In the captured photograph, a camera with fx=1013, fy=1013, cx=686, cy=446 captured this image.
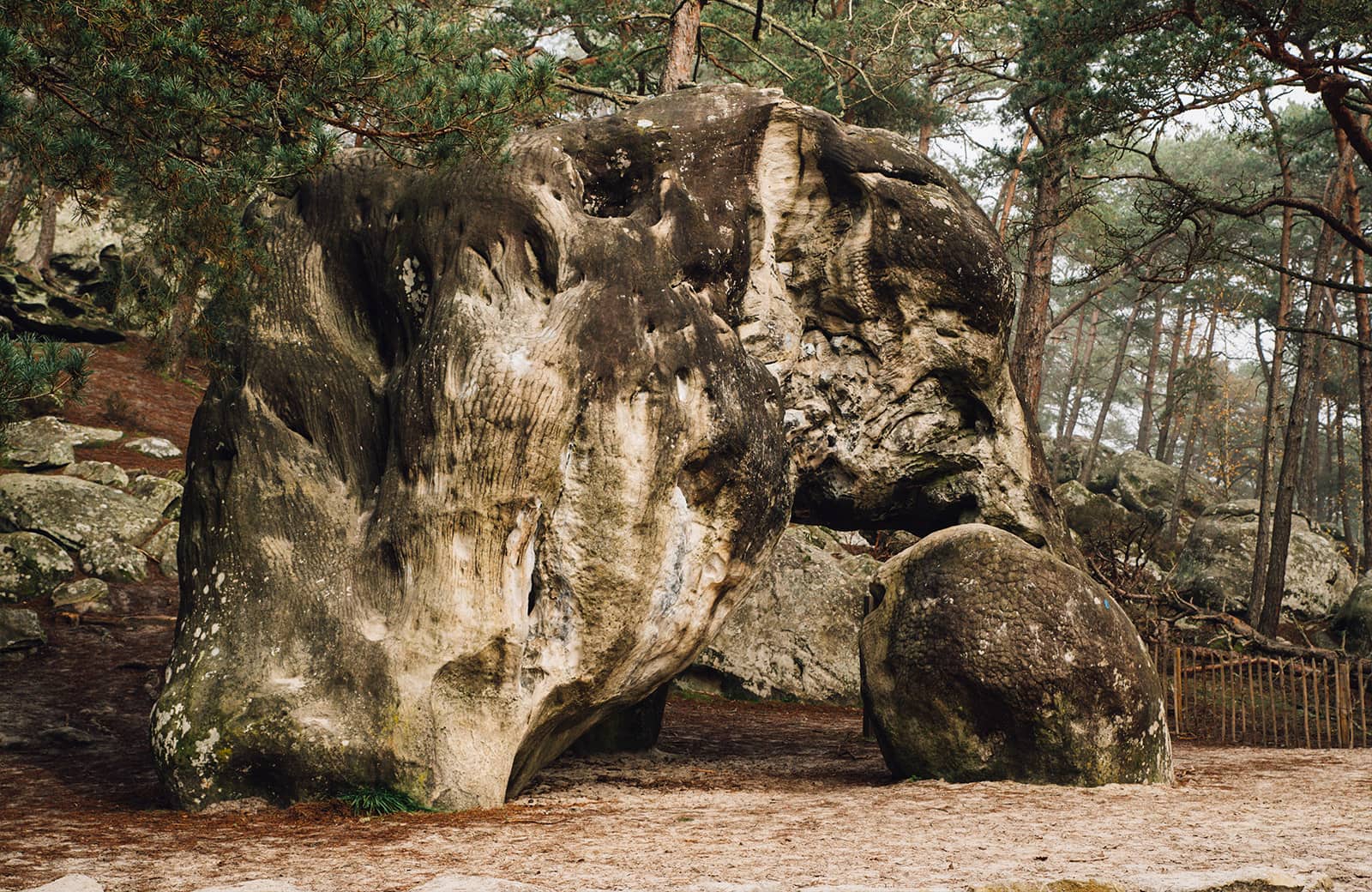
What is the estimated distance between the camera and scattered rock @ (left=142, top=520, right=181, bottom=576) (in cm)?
1238

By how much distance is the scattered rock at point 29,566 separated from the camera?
11070 mm

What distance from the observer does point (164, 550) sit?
41.1 feet

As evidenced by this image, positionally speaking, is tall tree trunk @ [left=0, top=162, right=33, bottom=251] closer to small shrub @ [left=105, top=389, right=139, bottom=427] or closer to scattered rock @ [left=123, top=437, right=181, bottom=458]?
small shrub @ [left=105, top=389, right=139, bottom=427]

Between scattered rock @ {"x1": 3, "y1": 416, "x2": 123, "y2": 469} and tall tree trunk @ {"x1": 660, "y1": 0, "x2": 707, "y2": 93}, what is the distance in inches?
362

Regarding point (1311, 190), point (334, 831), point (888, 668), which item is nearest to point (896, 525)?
point (888, 668)

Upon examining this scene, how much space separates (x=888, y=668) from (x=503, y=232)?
4.03 m

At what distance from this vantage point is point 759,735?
10156 mm

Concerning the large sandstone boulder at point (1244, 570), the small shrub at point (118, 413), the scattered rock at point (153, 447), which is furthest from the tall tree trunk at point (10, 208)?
the large sandstone boulder at point (1244, 570)

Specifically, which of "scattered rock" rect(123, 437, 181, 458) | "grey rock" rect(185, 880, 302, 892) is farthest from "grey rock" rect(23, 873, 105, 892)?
"scattered rock" rect(123, 437, 181, 458)

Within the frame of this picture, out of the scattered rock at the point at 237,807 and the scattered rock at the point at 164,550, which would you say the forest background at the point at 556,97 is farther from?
the scattered rock at the point at 164,550

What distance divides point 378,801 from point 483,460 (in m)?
2.00

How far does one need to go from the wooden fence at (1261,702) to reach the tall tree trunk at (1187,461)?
464 inches

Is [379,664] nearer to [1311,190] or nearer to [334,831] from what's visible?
[334,831]

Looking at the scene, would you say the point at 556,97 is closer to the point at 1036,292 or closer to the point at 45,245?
the point at 1036,292
